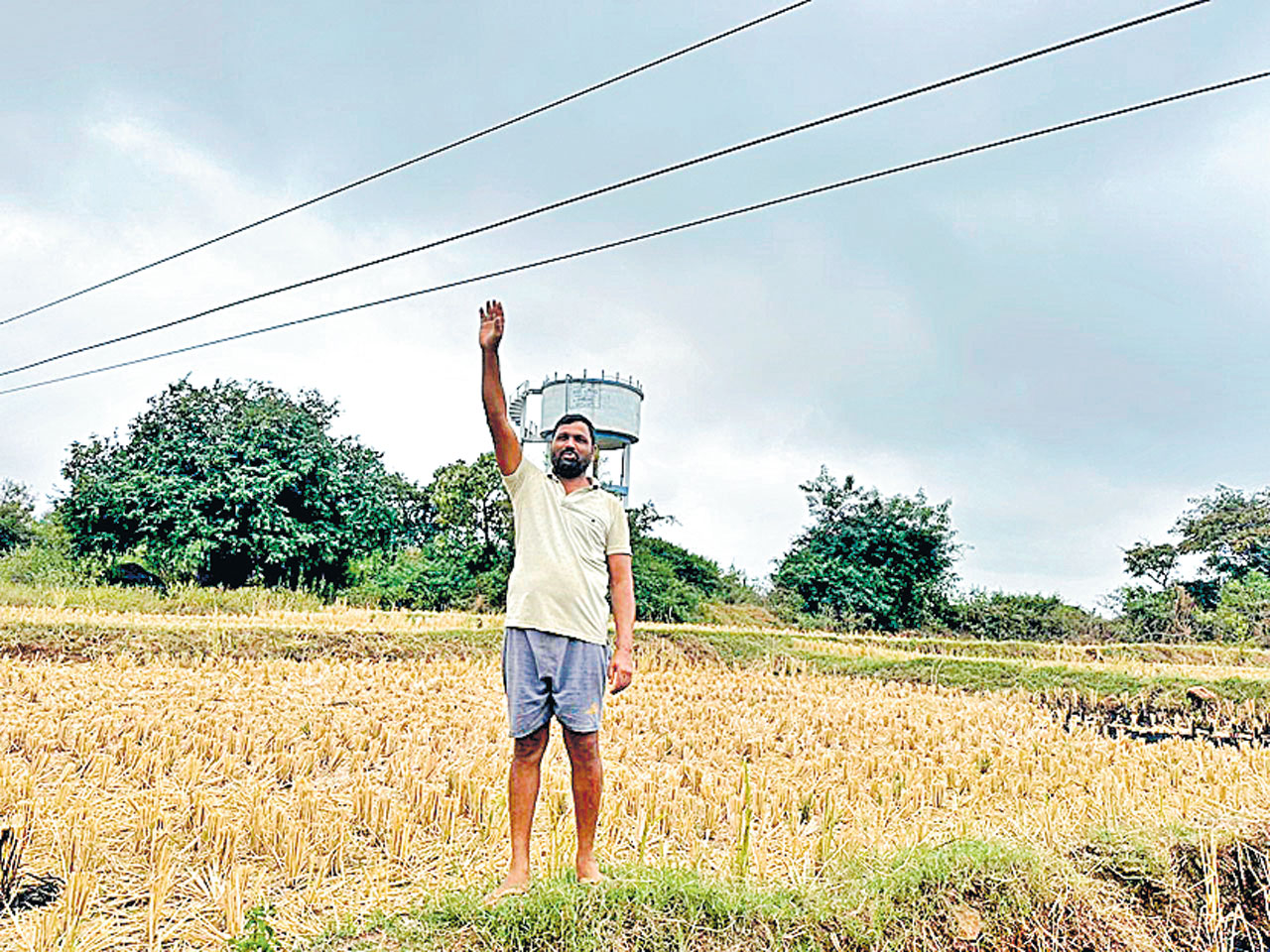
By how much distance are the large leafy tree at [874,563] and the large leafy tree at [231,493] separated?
33.6 ft

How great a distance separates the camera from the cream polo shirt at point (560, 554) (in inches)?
127

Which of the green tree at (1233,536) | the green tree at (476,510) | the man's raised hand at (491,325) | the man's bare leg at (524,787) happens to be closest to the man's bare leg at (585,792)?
the man's bare leg at (524,787)

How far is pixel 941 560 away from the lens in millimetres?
23391

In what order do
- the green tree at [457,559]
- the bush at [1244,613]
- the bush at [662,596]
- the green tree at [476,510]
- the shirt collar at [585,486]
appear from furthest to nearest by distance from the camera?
the green tree at [476,510] → the green tree at [457,559] → the bush at [662,596] → the bush at [1244,613] → the shirt collar at [585,486]

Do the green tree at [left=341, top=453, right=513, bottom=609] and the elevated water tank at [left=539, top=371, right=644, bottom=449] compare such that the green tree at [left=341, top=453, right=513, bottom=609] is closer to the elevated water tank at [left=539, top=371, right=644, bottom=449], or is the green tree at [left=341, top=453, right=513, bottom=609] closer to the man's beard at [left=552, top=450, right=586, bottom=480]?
the elevated water tank at [left=539, top=371, right=644, bottom=449]

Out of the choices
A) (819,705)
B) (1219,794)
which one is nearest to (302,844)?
(1219,794)

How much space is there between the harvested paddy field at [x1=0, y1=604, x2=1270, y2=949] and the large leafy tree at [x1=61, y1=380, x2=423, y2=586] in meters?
12.1

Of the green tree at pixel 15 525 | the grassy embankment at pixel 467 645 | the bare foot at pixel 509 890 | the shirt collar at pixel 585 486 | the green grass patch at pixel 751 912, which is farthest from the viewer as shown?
the green tree at pixel 15 525

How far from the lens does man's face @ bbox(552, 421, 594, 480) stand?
342 cm

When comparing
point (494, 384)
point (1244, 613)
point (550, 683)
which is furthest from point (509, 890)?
point (1244, 613)

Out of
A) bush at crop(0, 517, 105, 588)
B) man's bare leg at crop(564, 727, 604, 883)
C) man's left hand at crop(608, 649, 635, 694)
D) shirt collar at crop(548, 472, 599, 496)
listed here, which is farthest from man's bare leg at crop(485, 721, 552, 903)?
bush at crop(0, 517, 105, 588)

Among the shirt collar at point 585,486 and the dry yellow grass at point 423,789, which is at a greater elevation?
the shirt collar at point 585,486

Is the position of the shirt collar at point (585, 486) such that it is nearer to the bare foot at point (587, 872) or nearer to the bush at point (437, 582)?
the bare foot at point (587, 872)

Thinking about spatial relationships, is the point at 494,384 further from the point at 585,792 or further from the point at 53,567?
the point at 53,567
